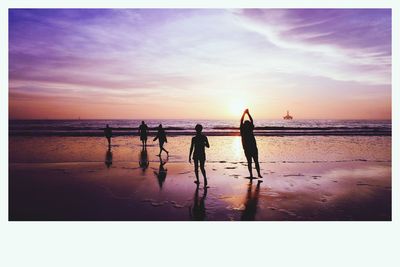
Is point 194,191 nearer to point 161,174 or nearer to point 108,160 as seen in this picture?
point 161,174

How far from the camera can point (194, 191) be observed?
8.20m

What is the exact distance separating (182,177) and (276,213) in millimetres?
4232

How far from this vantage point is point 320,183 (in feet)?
30.6

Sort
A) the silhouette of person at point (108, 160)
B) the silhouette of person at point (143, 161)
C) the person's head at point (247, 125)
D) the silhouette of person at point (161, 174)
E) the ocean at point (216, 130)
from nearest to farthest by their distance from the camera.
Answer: the person's head at point (247, 125) < the silhouette of person at point (161, 174) < the silhouette of person at point (143, 161) < the silhouette of person at point (108, 160) < the ocean at point (216, 130)

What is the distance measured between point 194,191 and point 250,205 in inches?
71.7

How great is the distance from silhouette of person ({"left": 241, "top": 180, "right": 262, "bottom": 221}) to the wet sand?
0.07 ft

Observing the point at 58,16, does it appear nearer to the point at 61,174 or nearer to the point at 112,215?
the point at 61,174

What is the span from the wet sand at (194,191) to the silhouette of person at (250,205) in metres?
0.02

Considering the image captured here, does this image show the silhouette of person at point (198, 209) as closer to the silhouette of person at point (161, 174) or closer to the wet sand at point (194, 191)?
the wet sand at point (194, 191)

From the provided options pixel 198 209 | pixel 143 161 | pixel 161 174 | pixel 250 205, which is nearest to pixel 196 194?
pixel 198 209

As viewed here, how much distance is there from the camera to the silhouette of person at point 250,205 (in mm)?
6293

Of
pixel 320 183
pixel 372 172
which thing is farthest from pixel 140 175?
pixel 372 172

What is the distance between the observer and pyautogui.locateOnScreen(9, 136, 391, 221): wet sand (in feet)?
21.8

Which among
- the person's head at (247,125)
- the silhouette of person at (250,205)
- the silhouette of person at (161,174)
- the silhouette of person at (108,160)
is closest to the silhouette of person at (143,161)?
the silhouette of person at (161,174)
